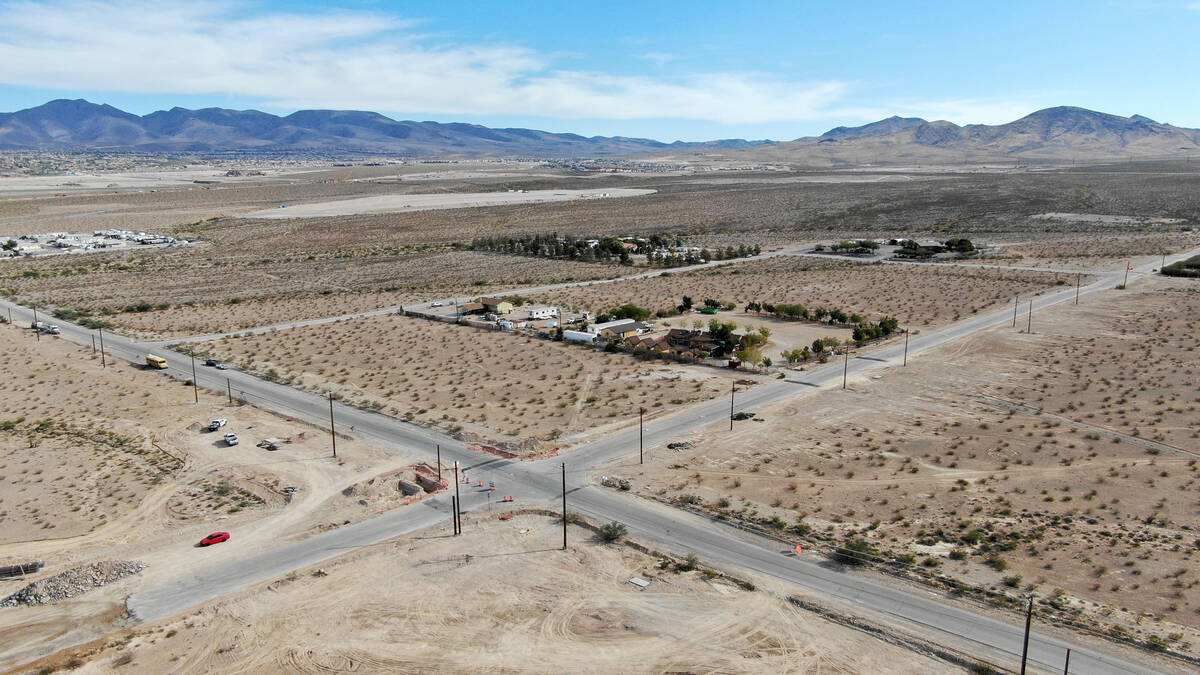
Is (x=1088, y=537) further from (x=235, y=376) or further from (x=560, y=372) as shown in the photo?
(x=235, y=376)

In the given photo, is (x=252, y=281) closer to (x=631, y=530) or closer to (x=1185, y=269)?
(x=631, y=530)

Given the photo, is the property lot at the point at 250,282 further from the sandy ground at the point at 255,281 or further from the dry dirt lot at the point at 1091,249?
the dry dirt lot at the point at 1091,249

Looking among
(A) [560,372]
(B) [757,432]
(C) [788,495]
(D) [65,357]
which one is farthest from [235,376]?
(C) [788,495]

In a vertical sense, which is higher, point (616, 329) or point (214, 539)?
point (616, 329)

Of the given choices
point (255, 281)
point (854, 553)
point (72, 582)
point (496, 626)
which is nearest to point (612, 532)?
point (496, 626)

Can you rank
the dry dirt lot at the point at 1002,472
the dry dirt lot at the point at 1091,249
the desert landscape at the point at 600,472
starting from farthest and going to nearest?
the dry dirt lot at the point at 1091,249 < the dry dirt lot at the point at 1002,472 < the desert landscape at the point at 600,472

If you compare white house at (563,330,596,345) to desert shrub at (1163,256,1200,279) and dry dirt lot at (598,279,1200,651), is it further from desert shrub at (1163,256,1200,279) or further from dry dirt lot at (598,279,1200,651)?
desert shrub at (1163,256,1200,279)

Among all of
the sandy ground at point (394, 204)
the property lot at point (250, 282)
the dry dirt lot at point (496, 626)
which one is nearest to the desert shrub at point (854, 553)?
the dry dirt lot at point (496, 626)
